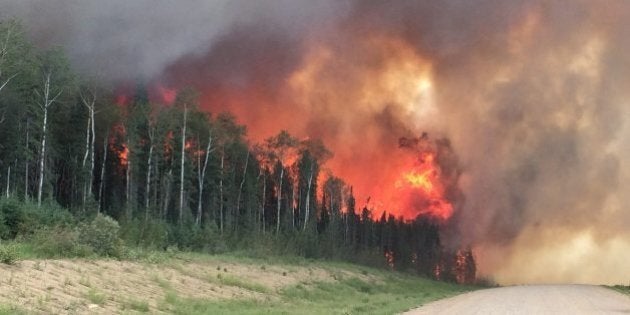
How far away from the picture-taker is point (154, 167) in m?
86.4

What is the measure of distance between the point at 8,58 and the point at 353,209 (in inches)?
3568

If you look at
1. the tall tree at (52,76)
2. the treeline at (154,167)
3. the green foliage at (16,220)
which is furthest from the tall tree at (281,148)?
the green foliage at (16,220)

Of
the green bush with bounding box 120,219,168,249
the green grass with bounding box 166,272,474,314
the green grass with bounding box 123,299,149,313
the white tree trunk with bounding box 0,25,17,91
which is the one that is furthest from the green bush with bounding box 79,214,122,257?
the white tree trunk with bounding box 0,25,17,91

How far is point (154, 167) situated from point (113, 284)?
60540 millimetres

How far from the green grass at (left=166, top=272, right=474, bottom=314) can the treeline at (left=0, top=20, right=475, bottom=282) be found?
12353mm

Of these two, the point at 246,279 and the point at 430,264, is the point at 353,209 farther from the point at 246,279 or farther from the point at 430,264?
the point at 246,279

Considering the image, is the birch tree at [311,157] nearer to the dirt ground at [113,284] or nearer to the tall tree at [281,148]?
the tall tree at [281,148]

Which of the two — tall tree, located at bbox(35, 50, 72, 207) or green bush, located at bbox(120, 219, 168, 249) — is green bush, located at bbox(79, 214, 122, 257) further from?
tall tree, located at bbox(35, 50, 72, 207)

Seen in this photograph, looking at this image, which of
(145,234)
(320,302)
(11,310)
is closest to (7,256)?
(11,310)

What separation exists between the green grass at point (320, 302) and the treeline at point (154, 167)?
40.5 ft

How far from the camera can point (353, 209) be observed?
Answer: 13662 cm

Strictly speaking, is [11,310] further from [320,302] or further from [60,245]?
[320,302]

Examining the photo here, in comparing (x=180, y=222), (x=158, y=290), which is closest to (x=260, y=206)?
(x=180, y=222)

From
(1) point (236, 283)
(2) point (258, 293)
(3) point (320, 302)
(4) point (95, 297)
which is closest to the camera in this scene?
(4) point (95, 297)
